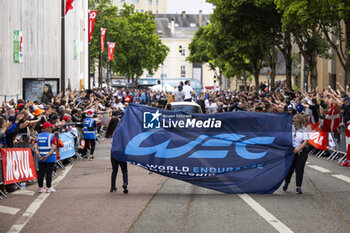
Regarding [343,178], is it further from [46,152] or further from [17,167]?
[17,167]

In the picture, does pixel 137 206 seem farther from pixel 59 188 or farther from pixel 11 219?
pixel 59 188

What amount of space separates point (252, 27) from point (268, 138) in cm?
2671

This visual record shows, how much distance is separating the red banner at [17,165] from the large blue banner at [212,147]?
235 centimetres

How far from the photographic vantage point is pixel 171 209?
11195 millimetres

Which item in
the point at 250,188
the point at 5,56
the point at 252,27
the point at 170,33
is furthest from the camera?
the point at 170,33

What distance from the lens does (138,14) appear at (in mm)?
100125

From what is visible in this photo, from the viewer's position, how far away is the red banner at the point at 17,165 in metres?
13.5

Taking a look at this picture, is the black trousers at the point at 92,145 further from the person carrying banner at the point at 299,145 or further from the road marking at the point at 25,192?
the person carrying banner at the point at 299,145

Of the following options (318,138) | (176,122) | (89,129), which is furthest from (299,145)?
(89,129)

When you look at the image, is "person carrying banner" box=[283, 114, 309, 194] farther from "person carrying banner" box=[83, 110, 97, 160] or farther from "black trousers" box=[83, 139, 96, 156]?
"black trousers" box=[83, 139, 96, 156]

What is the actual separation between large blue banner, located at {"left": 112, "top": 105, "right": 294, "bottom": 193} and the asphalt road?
1.26ft

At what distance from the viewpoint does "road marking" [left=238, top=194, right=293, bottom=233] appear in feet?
31.0

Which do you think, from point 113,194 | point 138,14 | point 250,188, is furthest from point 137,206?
point 138,14

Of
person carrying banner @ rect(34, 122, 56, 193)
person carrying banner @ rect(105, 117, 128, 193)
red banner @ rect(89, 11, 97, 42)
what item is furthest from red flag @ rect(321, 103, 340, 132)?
red banner @ rect(89, 11, 97, 42)
